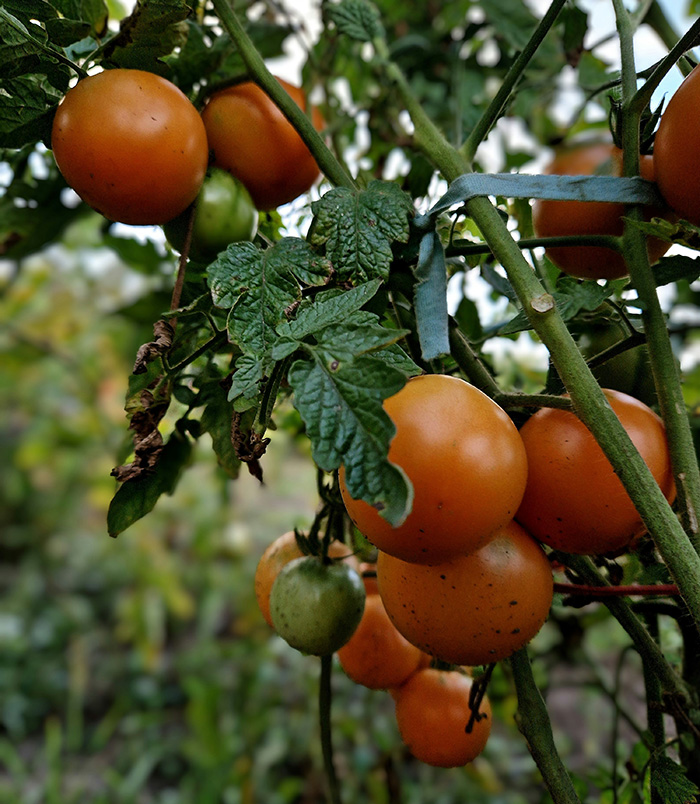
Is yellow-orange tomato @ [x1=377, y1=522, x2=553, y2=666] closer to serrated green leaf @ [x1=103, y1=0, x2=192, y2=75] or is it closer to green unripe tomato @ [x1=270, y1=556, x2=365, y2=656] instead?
green unripe tomato @ [x1=270, y1=556, x2=365, y2=656]

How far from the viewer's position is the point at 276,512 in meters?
2.71

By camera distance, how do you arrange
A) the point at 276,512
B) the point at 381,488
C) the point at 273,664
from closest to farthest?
the point at 381,488
the point at 273,664
the point at 276,512

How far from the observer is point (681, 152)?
1.31 ft

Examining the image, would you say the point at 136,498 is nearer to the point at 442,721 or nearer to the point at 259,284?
the point at 259,284

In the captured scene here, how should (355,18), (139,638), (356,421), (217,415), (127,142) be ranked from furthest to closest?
(139,638) < (355,18) < (217,415) < (127,142) < (356,421)

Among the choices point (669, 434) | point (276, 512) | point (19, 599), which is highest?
point (669, 434)

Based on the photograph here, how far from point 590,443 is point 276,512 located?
239 centimetres

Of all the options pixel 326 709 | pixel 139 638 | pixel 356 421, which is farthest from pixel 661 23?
pixel 139 638

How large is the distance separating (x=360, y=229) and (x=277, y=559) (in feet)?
1.05

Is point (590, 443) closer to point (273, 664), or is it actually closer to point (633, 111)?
point (633, 111)

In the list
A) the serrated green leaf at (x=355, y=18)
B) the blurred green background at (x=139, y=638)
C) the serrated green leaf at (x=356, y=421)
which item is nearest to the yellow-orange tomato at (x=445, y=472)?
the serrated green leaf at (x=356, y=421)

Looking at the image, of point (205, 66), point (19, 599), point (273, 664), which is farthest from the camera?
point (19, 599)

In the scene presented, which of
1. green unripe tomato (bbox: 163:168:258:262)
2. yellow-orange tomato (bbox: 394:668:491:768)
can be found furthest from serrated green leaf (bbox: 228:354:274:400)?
yellow-orange tomato (bbox: 394:668:491:768)

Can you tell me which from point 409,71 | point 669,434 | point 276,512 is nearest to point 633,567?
point 669,434
